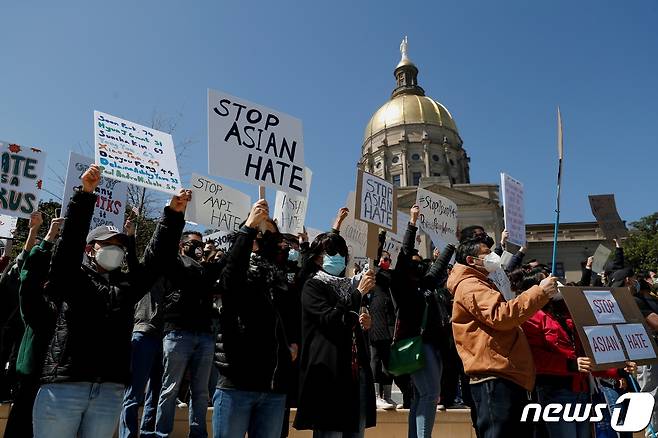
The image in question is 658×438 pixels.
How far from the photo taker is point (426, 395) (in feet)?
16.5

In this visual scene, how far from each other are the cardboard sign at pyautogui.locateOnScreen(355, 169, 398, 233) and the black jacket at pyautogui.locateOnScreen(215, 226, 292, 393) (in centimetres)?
258

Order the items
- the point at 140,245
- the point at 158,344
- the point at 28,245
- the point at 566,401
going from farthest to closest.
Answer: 1. the point at 140,245
2. the point at 158,344
3. the point at 28,245
4. the point at 566,401

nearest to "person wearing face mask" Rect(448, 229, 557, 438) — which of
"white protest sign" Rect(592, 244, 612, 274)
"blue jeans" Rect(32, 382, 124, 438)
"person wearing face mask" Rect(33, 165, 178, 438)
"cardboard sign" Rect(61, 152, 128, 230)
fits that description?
"person wearing face mask" Rect(33, 165, 178, 438)

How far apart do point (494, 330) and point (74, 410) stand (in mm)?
2750

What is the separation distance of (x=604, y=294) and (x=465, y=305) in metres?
1.38

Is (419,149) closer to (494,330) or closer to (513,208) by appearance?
(513,208)

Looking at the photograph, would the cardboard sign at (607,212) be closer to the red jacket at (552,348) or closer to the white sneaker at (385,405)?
the white sneaker at (385,405)

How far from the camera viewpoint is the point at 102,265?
131 inches

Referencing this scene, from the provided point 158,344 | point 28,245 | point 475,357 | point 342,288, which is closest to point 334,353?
point 342,288

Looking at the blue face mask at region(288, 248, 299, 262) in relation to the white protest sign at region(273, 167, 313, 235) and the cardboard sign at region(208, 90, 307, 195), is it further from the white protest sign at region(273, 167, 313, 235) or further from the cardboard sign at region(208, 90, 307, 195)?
the white protest sign at region(273, 167, 313, 235)

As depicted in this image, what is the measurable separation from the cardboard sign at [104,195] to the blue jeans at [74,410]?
426cm

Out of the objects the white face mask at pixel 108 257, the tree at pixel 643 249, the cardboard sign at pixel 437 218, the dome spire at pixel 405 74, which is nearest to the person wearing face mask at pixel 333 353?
the white face mask at pixel 108 257

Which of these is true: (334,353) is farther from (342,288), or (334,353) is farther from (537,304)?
(537,304)

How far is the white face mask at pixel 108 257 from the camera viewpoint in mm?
3328
